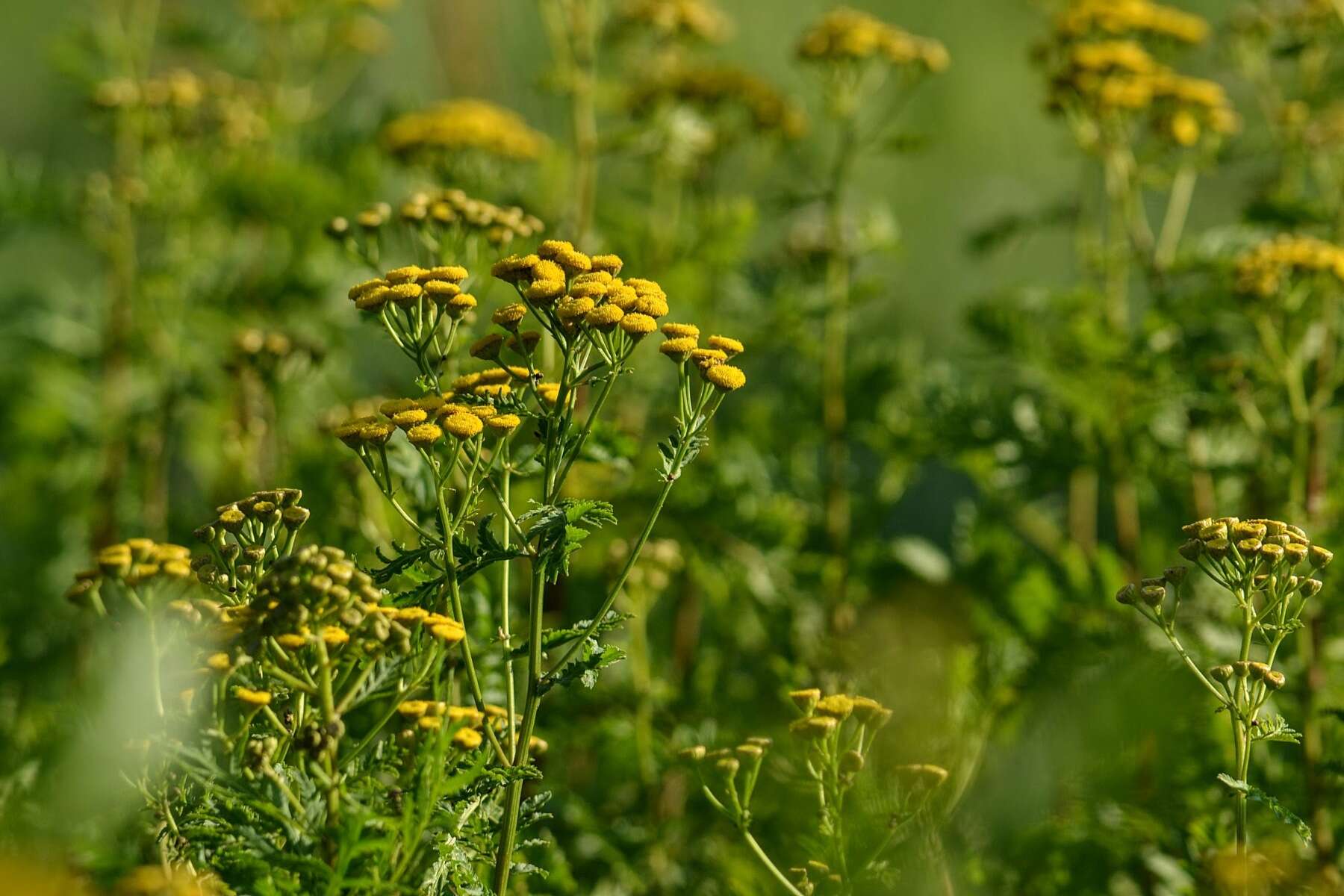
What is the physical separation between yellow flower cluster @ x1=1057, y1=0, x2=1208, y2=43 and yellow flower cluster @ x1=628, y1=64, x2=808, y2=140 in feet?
2.44

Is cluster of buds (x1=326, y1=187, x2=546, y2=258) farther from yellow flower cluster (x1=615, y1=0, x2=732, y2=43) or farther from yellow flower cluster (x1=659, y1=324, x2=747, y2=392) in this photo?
yellow flower cluster (x1=615, y1=0, x2=732, y2=43)

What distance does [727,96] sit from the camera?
3.67m

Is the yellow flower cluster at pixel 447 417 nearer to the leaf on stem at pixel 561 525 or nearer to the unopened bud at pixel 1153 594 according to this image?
the leaf on stem at pixel 561 525

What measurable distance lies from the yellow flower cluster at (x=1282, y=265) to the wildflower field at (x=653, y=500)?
14 mm

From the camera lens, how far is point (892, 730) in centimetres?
230

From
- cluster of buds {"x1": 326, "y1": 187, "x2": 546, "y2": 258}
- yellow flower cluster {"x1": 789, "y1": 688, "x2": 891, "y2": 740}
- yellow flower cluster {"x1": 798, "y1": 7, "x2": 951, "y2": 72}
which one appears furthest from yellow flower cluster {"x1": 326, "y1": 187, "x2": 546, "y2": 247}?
yellow flower cluster {"x1": 798, "y1": 7, "x2": 951, "y2": 72}

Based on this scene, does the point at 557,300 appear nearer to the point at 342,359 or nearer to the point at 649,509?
the point at 649,509

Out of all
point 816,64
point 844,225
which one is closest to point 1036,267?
point 844,225

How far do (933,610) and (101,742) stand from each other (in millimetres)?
2435

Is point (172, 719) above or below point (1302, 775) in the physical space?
above

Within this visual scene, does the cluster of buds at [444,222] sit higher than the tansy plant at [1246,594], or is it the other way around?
the cluster of buds at [444,222]

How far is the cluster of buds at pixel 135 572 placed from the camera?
1.66 meters

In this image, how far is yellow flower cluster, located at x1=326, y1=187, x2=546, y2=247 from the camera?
87.0 inches

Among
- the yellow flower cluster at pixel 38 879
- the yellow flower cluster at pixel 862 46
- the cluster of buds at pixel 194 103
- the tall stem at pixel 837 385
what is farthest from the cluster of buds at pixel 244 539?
the cluster of buds at pixel 194 103
